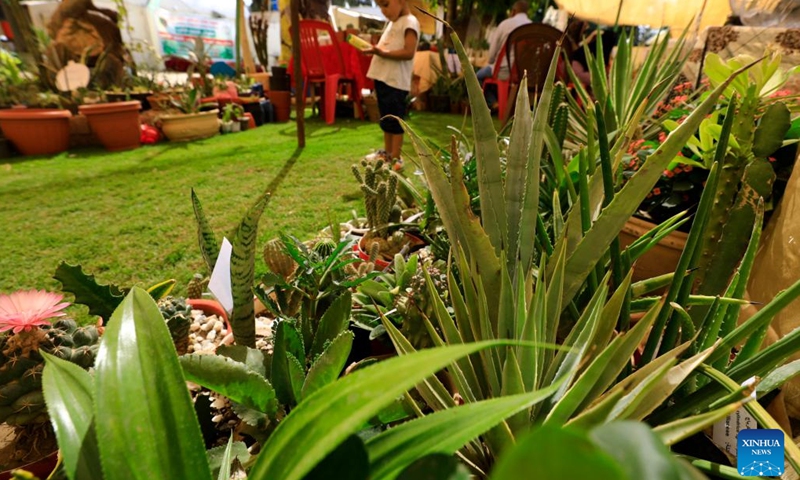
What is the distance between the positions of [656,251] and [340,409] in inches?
51.0

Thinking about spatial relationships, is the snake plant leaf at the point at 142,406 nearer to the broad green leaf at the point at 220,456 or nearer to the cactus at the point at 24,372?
the broad green leaf at the point at 220,456

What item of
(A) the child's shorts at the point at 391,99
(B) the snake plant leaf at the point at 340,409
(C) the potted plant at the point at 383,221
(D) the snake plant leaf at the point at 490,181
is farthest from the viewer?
(A) the child's shorts at the point at 391,99

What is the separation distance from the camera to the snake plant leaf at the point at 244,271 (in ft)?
2.41

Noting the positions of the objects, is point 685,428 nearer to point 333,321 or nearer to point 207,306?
point 333,321

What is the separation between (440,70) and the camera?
261 inches

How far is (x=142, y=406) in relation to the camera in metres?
0.34

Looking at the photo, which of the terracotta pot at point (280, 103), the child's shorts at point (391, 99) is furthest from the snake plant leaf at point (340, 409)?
the terracotta pot at point (280, 103)

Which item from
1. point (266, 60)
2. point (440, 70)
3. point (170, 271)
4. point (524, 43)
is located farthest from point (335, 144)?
point (266, 60)

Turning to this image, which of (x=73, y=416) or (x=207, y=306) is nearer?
(x=73, y=416)

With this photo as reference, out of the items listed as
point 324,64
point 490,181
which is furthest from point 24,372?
point 324,64

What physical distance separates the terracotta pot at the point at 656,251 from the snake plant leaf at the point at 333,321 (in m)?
0.89

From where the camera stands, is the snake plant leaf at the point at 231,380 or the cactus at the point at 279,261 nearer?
the snake plant leaf at the point at 231,380

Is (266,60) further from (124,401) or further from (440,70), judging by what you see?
(124,401)

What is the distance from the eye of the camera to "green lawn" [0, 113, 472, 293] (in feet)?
6.05
